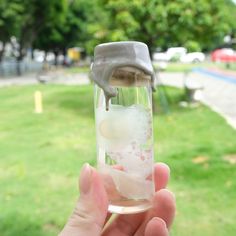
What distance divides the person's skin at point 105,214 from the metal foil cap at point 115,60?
0.90 feet

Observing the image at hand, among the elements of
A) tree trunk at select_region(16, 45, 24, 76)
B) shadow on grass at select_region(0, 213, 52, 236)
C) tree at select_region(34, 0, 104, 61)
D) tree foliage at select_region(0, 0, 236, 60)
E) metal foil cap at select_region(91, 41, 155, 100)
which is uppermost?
metal foil cap at select_region(91, 41, 155, 100)

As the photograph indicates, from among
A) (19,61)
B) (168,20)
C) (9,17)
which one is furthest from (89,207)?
(19,61)

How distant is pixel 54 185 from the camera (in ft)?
16.2

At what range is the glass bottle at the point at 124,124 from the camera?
136 cm

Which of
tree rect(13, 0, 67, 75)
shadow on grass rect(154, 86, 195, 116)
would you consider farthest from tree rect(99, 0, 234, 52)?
tree rect(13, 0, 67, 75)

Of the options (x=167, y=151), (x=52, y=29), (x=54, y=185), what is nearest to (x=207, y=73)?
(x=52, y=29)

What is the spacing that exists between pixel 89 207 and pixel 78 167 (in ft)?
13.9

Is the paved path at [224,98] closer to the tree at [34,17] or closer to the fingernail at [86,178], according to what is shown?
the fingernail at [86,178]

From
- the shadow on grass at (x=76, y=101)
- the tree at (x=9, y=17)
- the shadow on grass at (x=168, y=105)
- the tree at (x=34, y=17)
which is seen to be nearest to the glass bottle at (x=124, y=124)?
the shadow on grass at (x=168, y=105)

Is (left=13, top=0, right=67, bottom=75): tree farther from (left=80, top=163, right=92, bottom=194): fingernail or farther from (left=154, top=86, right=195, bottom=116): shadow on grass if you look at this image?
(left=80, top=163, right=92, bottom=194): fingernail

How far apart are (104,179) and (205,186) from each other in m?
3.55

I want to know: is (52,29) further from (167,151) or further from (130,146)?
(130,146)

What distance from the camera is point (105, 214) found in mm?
1460

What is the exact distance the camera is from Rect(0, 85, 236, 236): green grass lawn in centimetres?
400
